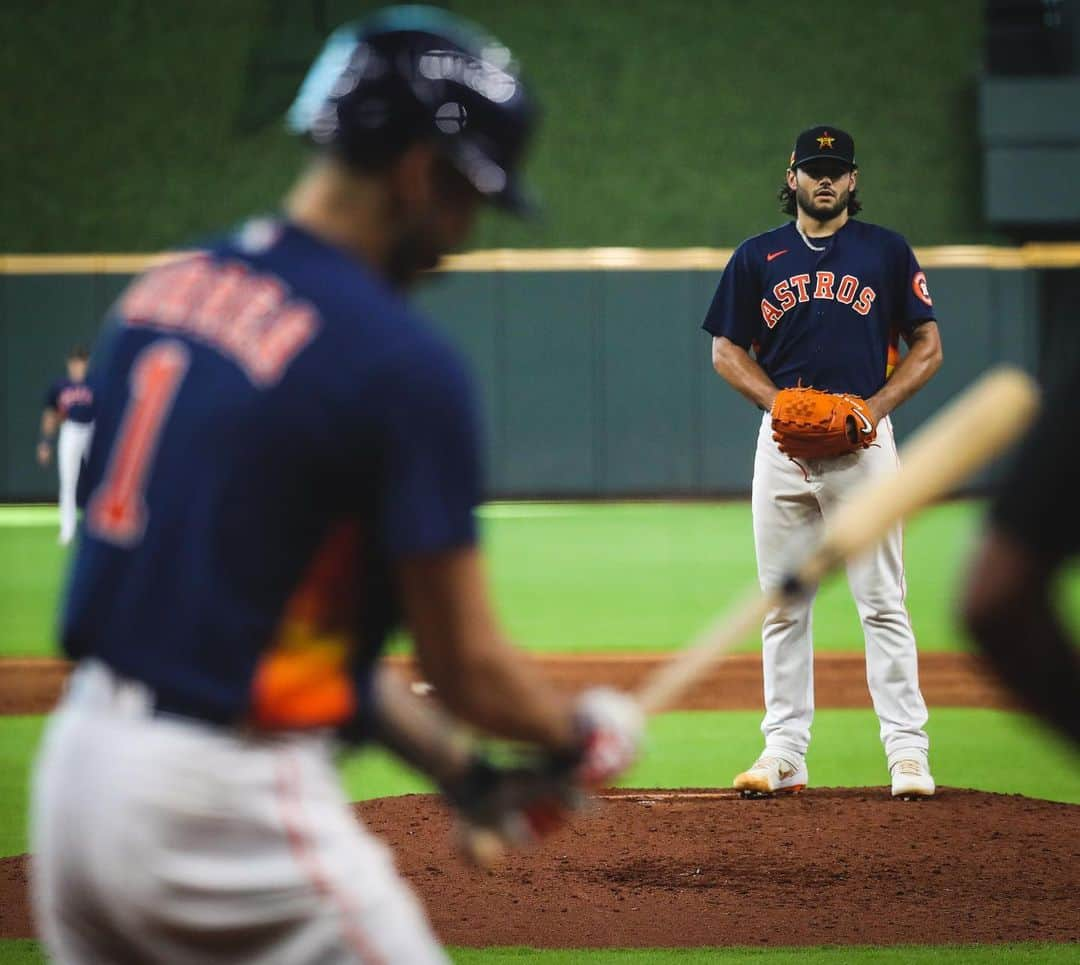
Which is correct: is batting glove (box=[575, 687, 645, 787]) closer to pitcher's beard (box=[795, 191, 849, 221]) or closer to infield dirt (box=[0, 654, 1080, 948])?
infield dirt (box=[0, 654, 1080, 948])

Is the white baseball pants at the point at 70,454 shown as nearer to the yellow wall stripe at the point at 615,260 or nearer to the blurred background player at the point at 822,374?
the yellow wall stripe at the point at 615,260

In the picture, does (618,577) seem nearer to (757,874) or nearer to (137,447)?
(757,874)

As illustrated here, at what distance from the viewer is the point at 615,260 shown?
25.6m

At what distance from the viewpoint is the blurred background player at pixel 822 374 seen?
652cm

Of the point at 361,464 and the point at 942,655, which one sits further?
the point at 942,655

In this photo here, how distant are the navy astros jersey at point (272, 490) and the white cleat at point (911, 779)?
15.2 feet

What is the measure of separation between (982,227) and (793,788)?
21663 millimetres

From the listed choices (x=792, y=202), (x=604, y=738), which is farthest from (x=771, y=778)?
(x=604, y=738)

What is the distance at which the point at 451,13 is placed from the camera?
88.6ft

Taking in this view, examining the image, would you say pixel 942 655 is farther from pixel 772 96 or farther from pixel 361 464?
pixel 772 96

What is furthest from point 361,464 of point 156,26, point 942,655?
point 156,26

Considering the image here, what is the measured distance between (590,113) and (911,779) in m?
22.3

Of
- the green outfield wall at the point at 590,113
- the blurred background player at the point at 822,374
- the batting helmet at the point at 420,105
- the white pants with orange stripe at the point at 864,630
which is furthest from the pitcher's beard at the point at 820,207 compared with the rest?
the green outfield wall at the point at 590,113

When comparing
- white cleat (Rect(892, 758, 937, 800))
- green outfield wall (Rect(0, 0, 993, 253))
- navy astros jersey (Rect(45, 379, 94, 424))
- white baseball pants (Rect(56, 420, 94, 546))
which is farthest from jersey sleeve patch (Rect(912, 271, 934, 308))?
green outfield wall (Rect(0, 0, 993, 253))
